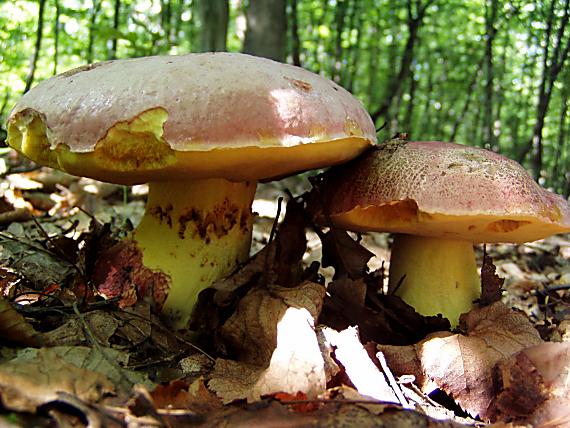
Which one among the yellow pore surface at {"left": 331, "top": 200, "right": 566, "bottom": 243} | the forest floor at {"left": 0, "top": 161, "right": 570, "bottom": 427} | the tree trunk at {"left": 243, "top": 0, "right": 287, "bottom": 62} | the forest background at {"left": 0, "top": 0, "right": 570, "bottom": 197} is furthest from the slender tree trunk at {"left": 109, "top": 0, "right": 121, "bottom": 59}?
the yellow pore surface at {"left": 331, "top": 200, "right": 566, "bottom": 243}

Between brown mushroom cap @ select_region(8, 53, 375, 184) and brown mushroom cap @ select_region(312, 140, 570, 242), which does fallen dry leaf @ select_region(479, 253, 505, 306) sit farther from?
brown mushroom cap @ select_region(8, 53, 375, 184)

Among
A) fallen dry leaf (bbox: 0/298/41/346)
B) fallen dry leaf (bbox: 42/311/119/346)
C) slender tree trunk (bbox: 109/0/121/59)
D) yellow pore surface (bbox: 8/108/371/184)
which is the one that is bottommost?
fallen dry leaf (bbox: 42/311/119/346)

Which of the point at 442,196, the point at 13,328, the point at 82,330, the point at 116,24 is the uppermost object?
the point at 116,24

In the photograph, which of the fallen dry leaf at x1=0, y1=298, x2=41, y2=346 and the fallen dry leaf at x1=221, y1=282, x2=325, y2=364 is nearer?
the fallen dry leaf at x1=0, y1=298, x2=41, y2=346

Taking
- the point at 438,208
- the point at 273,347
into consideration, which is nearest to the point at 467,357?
the point at 438,208

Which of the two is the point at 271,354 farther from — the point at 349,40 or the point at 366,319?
the point at 349,40

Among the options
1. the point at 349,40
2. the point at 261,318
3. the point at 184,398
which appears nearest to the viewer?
the point at 184,398
